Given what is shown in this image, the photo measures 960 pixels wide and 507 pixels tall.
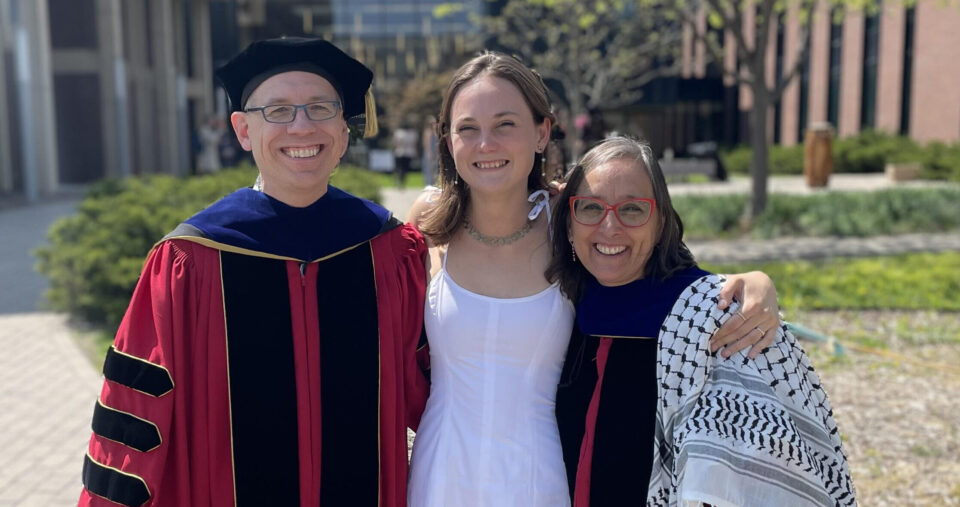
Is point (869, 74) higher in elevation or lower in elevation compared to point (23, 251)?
higher

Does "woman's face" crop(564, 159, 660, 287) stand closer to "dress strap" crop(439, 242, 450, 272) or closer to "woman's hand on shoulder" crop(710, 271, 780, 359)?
"woman's hand on shoulder" crop(710, 271, 780, 359)

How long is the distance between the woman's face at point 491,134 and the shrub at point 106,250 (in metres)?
5.40

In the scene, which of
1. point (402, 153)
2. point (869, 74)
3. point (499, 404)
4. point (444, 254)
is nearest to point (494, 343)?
point (499, 404)

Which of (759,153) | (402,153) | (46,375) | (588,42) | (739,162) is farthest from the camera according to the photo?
(739,162)

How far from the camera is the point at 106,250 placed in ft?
24.4

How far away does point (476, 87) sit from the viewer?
234 centimetres

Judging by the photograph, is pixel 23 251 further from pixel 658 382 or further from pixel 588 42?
pixel 588 42

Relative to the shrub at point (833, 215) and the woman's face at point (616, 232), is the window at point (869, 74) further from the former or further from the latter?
the woman's face at point (616, 232)

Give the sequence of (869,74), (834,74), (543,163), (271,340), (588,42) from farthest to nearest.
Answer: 1. (834,74)
2. (869,74)
3. (588,42)
4. (543,163)
5. (271,340)

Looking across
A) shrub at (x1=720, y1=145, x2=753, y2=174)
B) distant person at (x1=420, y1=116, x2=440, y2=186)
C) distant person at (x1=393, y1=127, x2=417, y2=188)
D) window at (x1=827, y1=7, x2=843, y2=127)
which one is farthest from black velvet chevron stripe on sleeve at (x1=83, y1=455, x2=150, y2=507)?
window at (x1=827, y1=7, x2=843, y2=127)

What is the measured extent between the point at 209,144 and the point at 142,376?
68.4 ft

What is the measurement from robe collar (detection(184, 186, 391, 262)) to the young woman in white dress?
0.30m

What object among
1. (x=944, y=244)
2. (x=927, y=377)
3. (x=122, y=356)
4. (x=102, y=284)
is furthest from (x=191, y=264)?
(x=944, y=244)

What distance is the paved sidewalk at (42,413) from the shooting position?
437 centimetres
